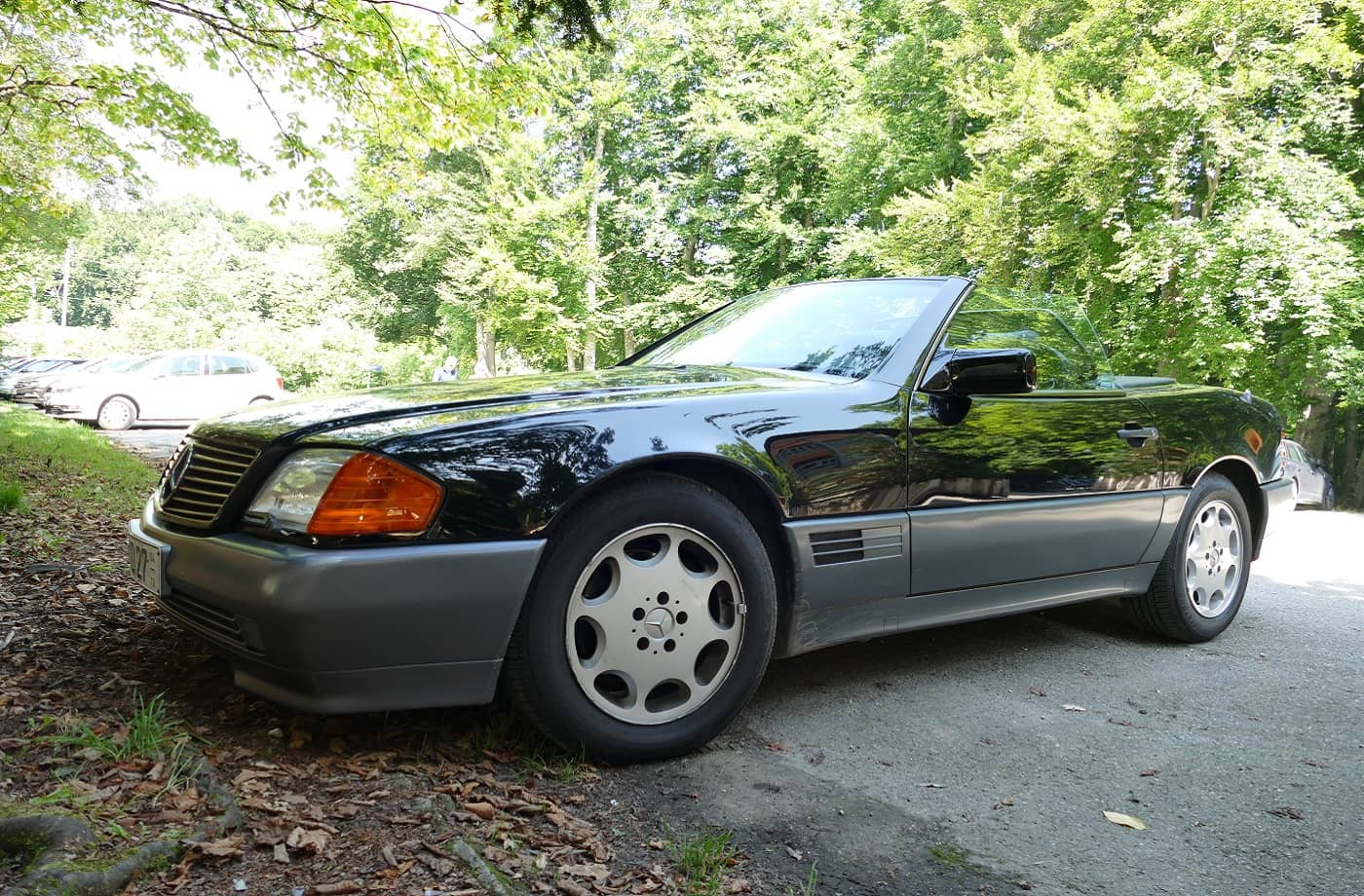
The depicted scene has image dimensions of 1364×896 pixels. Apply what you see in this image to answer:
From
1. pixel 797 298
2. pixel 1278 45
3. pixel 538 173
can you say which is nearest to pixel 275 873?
pixel 797 298

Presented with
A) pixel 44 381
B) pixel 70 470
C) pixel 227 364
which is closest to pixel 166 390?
pixel 227 364

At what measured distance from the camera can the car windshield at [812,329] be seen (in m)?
3.31

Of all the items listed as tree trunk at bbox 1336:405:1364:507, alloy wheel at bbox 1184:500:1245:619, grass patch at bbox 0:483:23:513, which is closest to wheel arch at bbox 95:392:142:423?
grass patch at bbox 0:483:23:513

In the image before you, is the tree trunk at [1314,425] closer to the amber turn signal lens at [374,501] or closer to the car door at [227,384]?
the amber turn signal lens at [374,501]

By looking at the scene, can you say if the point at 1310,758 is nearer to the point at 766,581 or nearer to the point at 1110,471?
the point at 1110,471

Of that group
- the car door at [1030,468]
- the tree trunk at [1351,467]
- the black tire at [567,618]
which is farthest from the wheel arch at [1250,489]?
the tree trunk at [1351,467]

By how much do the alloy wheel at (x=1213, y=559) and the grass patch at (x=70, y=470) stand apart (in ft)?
20.8

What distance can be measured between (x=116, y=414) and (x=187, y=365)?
154cm

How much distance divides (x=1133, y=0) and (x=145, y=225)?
9249 cm

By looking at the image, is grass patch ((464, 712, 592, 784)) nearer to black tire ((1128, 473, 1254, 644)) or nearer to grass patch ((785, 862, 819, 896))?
grass patch ((785, 862, 819, 896))

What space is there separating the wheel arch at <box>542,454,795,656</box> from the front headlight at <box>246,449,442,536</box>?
49cm

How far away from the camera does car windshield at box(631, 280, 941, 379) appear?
3.31 meters

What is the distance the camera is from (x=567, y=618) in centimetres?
240

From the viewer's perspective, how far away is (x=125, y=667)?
2922 millimetres
